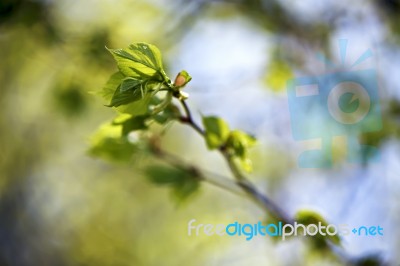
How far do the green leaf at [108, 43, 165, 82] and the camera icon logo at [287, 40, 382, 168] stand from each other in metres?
0.85

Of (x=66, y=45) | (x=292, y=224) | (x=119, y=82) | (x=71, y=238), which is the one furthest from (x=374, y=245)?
(x=71, y=238)

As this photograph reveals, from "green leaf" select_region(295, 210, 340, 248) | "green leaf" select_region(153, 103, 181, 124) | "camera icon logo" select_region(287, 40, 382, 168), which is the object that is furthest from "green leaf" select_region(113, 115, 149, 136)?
"camera icon logo" select_region(287, 40, 382, 168)

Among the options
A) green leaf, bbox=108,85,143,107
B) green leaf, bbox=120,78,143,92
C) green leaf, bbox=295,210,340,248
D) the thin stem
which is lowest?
green leaf, bbox=295,210,340,248

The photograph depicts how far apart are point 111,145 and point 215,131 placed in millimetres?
154

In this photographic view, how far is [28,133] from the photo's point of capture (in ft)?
9.95

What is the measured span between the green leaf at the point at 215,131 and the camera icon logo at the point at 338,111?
652 millimetres

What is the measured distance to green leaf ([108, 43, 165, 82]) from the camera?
46 centimetres

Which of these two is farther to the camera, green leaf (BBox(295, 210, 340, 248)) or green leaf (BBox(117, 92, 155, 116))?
green leaf (BBox(295, 210, 340, 248))

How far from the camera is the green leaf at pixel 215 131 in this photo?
635 mm

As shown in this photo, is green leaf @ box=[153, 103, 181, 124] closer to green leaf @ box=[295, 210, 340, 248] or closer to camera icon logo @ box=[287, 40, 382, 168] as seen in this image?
green leaf @ box=[295, 210, 340, 248]

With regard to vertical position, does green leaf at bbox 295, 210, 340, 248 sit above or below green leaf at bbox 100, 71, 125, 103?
below

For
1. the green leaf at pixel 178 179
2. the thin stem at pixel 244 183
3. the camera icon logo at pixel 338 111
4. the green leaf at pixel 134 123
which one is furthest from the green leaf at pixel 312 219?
the camera icon logo at pixel 338 111

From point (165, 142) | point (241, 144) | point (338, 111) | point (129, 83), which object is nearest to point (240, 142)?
point (241, 144)

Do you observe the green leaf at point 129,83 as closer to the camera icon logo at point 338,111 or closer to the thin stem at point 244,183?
the thin stem at point 244,183
